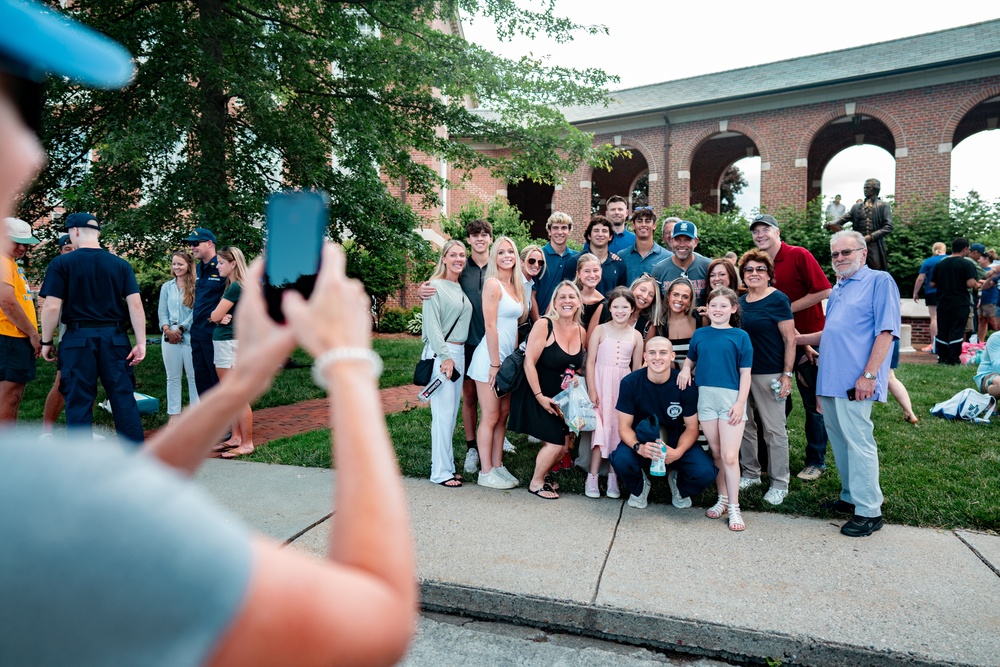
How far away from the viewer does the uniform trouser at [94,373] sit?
550 cm

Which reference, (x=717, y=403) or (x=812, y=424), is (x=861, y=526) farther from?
(x=812, y=424)

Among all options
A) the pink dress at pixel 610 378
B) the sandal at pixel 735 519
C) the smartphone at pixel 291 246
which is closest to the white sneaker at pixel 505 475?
the pink dress at pixel 610 378

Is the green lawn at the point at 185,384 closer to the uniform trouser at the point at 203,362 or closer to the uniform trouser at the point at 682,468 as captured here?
the uniform trouser at the point at 203,362

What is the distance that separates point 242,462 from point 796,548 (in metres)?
5.04

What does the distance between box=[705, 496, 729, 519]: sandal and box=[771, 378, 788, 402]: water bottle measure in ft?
3.44

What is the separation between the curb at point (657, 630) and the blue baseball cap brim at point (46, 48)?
3.42 m

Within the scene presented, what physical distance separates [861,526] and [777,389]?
126 centimetres

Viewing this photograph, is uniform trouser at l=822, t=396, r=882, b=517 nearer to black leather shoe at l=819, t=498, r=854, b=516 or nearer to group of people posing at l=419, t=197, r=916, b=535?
group of people posing at l=419, t=197, r=916, b=535

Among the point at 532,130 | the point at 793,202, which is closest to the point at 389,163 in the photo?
the point at 532,130

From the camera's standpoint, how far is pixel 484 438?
18.5 feet

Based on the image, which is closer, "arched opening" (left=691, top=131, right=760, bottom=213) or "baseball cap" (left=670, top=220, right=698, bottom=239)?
"baseball cap" (left=670, top=220, right=698, bottom=239)

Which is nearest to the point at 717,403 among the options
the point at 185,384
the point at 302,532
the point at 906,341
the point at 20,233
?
the point at 302,532

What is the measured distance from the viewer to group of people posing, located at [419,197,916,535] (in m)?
4.61

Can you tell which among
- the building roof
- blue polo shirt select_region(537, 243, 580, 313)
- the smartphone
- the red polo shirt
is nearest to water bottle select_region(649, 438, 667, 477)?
the red polo shirt
